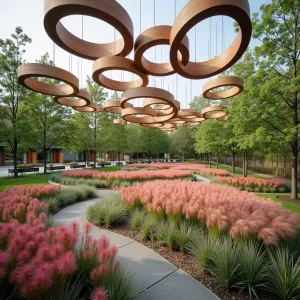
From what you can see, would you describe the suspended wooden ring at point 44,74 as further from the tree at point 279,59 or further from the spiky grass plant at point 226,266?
the tree at point 279,59

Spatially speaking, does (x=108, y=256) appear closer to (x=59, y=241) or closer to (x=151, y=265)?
(x=59, y=241)

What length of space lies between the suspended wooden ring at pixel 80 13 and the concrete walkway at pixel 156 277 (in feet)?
20.2

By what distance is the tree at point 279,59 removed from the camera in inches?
441

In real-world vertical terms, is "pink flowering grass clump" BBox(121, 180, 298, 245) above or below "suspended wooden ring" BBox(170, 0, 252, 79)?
below

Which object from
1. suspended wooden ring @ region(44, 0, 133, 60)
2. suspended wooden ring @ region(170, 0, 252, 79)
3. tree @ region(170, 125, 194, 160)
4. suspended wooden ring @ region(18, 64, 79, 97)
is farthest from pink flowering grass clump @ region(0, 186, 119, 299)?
tree @ region(170, 125, 194, 160)

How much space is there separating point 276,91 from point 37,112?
25.7 m

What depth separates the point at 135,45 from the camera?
25.1ft

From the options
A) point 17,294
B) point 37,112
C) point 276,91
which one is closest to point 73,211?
point 17,294

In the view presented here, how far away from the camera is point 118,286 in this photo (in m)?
2.72

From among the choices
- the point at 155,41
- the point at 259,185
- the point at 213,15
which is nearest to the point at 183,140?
the point at 259,185

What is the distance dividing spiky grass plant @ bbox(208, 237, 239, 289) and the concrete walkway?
35cm

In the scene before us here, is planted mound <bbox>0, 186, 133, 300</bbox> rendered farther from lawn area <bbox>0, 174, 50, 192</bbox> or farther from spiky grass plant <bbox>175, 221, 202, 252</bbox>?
lawn area <bbox>0, 174, 50, 192</bbox>

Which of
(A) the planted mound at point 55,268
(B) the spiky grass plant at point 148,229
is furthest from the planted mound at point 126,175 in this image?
(A) the planted mound at point 55,268

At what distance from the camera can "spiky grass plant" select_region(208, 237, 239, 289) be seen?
3213mm
